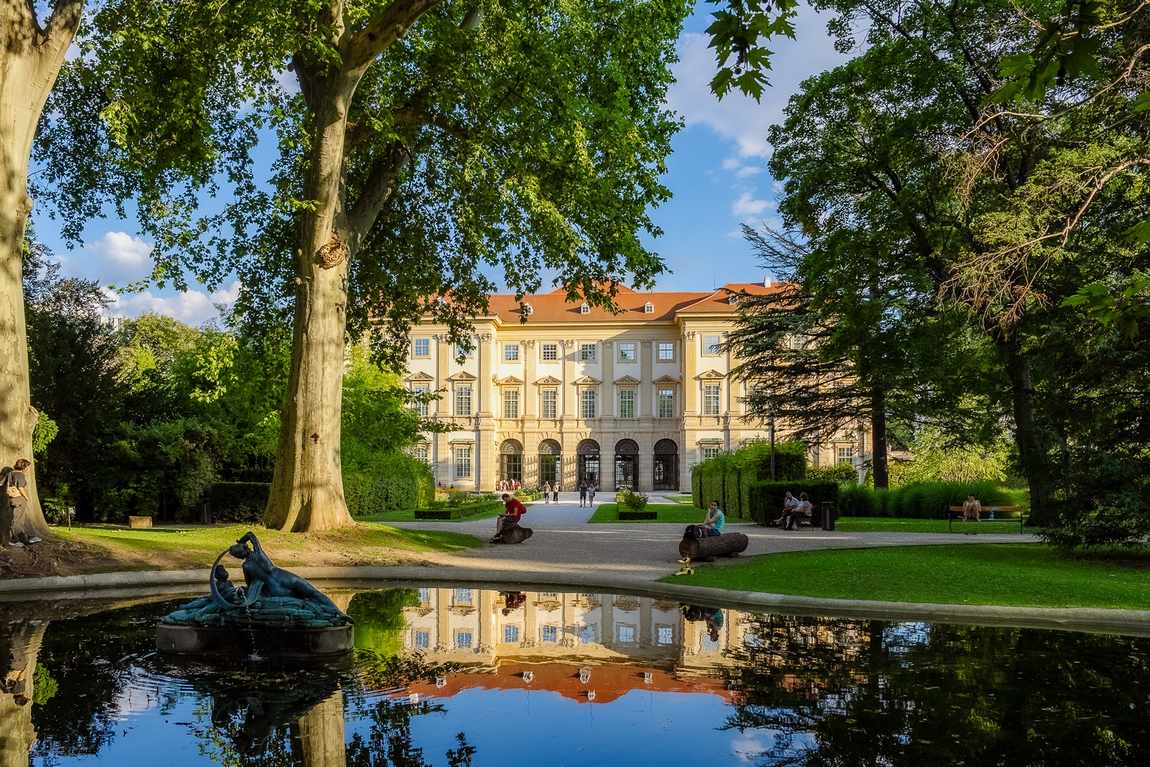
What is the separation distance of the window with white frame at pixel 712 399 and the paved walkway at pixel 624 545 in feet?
121

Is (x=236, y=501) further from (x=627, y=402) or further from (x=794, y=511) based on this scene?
(x=627, y=402)

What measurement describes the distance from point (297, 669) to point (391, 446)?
988 inches

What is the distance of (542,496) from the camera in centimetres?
4819

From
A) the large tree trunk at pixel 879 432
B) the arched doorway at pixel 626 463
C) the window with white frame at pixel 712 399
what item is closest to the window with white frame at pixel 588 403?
the arched doorway at pixel 626 463

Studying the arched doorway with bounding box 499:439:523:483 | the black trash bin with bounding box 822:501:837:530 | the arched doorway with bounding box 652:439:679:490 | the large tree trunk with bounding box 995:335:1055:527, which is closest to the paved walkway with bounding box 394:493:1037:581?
the black trash bin with bounding box 822:501:837:530

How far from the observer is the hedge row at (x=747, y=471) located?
85.1ft

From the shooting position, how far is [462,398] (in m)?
62.8

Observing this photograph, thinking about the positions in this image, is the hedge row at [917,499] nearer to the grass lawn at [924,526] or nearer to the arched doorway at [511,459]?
the grass lawn at [924,526]

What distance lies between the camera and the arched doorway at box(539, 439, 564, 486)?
62188mm

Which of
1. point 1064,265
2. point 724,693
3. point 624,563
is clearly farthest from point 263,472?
point 724,693

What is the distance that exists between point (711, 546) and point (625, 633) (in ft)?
19.9

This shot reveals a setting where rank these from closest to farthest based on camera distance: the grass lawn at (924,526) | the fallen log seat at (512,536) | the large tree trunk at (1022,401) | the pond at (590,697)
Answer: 1. the pond at (590,697)
2. the large tree trunk at (1022,401)
3. the fallen log seat at (512,536)
4. the grass lawn at (924,526)

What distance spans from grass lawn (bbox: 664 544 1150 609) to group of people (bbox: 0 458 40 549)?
27.6 feet

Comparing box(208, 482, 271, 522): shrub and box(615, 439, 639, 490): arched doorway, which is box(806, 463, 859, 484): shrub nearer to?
box(208, 482, 271, 522): shrub
